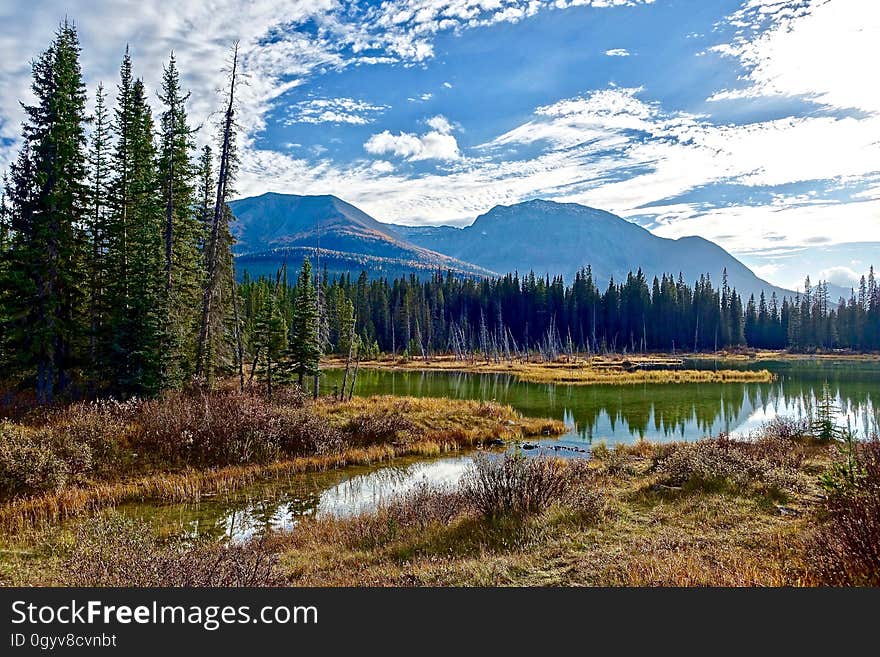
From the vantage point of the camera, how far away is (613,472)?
16656 mm

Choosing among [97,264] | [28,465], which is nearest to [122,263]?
[97,264]

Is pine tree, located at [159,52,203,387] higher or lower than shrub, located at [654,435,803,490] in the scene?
higher

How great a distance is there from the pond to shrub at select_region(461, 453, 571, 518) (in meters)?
4.74

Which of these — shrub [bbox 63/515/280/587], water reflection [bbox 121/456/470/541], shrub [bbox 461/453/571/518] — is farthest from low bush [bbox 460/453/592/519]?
shrub [bbox 63/515/280/587]

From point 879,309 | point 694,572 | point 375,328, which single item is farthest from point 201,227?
point 879,309

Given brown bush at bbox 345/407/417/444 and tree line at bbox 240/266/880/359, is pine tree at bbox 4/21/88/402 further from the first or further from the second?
tree line at bbox 240/266/880/359

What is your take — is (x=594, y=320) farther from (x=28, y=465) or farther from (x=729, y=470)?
(x=28, y=465)

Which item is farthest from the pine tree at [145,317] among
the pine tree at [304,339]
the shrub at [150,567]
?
the shrub at [150,567]

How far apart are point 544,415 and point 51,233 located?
28.1m

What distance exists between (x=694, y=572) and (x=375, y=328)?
10560cm

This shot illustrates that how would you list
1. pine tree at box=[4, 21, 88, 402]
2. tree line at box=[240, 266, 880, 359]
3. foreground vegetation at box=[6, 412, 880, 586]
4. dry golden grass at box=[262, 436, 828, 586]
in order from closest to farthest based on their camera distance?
foreground vegetation at box=[6, 412, 880, 586], dry golden grass at box=[262, 436, 828, 586], pine tree at box=[4, 21, 88, 402], tree line at box=[240, 266, 880, 359]

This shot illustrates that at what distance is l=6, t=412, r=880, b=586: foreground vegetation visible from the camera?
→ 6.37m

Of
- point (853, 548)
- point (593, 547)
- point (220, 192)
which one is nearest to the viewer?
point (853, 548)

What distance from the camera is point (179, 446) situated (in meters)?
17.7
